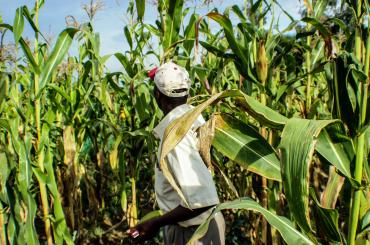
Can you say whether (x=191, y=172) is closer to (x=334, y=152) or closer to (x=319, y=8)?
(x=334, y=152)

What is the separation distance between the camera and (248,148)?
1283mm

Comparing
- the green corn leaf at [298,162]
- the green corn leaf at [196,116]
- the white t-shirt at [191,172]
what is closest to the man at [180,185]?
the white t-shirt at [191,172]

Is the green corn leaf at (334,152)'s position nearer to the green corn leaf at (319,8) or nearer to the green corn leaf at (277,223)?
the green corn leaf at (277,223)

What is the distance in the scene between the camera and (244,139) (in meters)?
1.27

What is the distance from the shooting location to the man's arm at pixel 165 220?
1646mm

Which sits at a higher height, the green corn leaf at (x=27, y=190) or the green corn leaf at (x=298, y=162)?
the green corn leaf at (x=298, y=162)

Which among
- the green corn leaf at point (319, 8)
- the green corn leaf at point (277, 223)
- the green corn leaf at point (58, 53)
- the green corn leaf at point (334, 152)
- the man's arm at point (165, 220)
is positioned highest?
the green corn leaf at point (319, 8)

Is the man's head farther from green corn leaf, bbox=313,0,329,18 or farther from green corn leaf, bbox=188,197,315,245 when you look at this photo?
green corn leaf, bbox=313,0,329,18

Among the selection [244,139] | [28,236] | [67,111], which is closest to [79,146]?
[67,111]

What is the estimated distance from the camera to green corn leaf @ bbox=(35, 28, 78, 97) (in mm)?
2371

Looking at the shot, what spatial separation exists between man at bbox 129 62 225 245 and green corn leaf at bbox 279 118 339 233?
0.54m

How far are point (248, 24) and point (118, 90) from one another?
3.70 feet

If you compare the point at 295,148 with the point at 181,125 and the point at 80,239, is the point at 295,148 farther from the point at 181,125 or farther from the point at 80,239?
the point at 80,239

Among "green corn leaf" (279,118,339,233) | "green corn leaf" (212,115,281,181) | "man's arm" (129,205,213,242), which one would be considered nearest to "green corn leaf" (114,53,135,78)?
"man's arm" (129,205,213,242)
